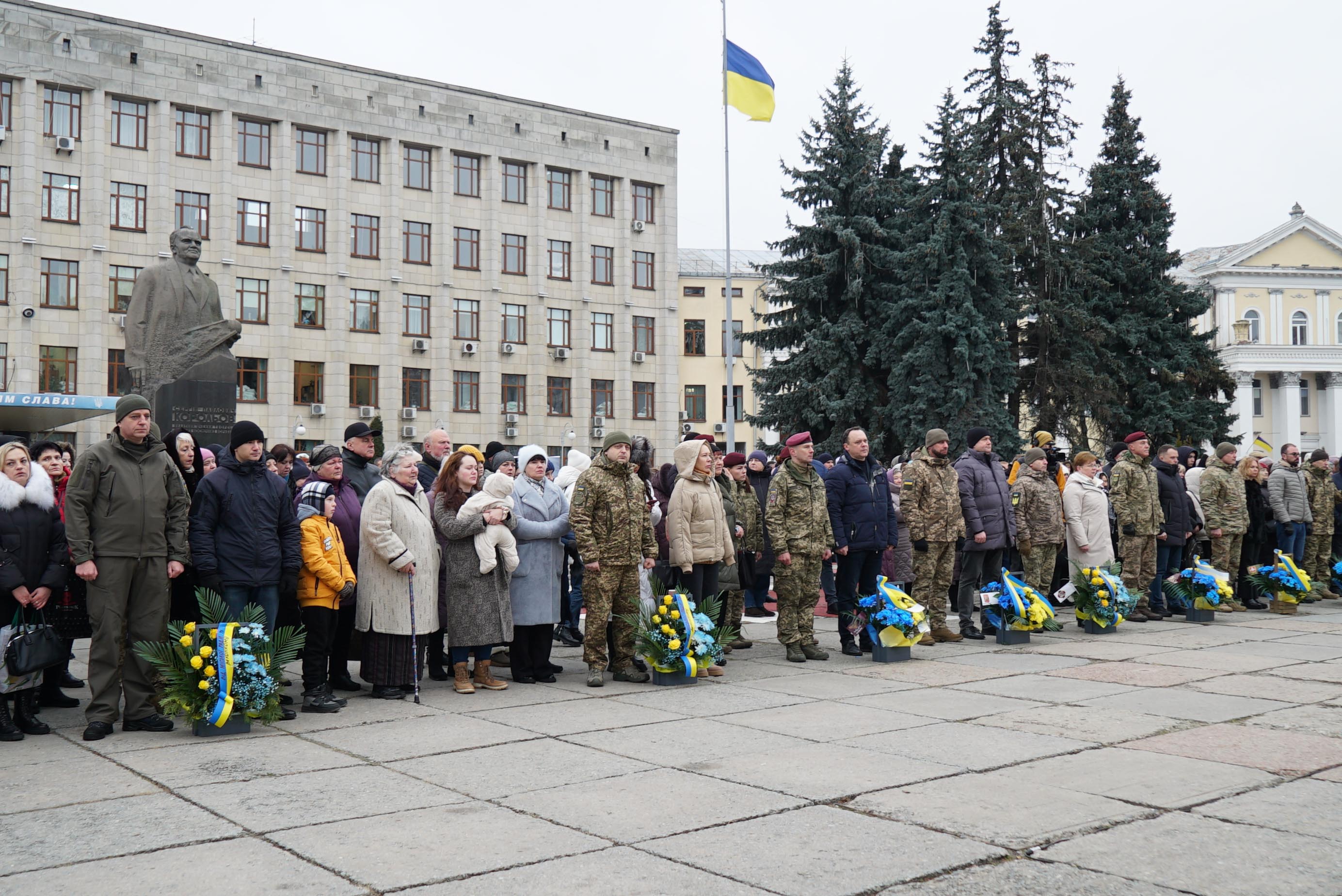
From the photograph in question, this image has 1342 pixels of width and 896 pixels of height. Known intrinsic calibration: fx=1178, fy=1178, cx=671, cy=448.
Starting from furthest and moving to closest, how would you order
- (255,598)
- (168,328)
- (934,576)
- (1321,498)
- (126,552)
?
1. (1321,498)
2. (168,328)
3. (934,576)
4. (255,598)
5. (126,552)

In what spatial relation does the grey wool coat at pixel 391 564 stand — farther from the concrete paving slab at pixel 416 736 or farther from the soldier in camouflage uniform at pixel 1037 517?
the soldier in camouflage uniform at pixel 1037 517

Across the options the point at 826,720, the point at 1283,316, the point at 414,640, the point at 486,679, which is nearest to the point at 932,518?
the point at 826,720

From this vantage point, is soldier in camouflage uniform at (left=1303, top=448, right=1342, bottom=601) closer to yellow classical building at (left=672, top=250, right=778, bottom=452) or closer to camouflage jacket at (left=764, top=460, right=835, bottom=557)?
camouflage jacket at (left=764, top=460, right=835, bottom=557)

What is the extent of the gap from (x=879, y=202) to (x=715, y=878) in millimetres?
30085

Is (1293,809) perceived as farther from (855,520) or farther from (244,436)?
(244,436)

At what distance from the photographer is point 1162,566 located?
14.4 m

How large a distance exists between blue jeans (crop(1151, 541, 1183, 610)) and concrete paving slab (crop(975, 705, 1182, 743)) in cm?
681

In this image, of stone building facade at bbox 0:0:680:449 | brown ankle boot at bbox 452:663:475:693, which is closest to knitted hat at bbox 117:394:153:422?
brown ankle boot at bbox 452:663:475:693

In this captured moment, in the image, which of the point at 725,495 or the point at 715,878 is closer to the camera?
the point at 715,878

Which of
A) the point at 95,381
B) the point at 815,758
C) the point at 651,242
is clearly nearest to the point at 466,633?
the point at 815,758

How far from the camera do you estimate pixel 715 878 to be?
4387 mm

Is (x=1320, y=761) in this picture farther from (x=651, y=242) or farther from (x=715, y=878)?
(x=651, y=242)

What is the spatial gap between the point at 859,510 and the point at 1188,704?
353 centimetres

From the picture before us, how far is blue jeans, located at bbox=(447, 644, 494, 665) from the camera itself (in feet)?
29.2
